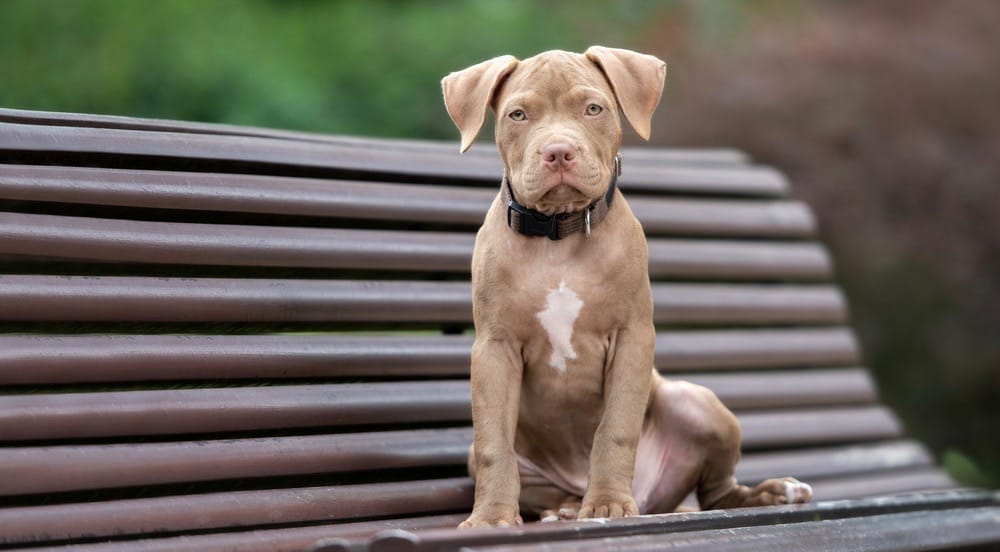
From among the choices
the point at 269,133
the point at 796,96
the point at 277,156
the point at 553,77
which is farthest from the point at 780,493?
the point at 796,96

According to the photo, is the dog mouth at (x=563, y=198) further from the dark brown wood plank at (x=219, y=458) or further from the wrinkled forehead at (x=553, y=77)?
the dark brown wood plank at (x=219, y=458)

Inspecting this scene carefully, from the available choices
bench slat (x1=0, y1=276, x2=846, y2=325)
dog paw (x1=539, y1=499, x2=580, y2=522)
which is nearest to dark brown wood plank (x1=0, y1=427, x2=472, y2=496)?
bench slat (x1=0, y1=276, x2=846, y2=325)

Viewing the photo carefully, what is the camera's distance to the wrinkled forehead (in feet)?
10.2

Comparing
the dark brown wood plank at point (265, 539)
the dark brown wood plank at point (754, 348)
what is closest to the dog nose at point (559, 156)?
the dark brown wood plank at point (265, 539)

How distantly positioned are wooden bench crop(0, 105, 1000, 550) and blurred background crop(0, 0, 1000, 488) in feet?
12.3

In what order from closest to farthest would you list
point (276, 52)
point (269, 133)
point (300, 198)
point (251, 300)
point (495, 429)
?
point (495, 429)
point (251, 300)
point (300, 198)
point (269, 133)
point (276, 52)

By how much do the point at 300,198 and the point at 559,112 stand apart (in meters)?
1.09

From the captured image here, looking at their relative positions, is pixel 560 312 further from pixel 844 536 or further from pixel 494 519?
pixel 844 536

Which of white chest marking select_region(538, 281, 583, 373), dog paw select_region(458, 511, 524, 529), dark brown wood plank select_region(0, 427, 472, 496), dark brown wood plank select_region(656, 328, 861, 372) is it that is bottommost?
dog paw select_region(458, 511, 524, 529)

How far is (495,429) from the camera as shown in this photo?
3.08 metres

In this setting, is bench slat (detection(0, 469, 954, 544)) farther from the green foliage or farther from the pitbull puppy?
the green foliage

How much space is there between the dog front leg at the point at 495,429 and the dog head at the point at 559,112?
387 millimetres

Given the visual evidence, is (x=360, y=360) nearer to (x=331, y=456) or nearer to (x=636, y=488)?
(x=331, y=456)

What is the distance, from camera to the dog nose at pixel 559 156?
2959 mm
